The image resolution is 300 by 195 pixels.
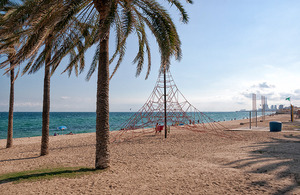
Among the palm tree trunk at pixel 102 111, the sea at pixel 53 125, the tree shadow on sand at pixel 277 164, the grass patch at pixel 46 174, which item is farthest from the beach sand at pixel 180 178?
the sea at pixel 53 125

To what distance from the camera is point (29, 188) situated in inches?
213

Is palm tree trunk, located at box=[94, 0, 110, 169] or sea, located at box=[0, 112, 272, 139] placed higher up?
palm tree trunk, located at box=[94, 0, 110, 169]

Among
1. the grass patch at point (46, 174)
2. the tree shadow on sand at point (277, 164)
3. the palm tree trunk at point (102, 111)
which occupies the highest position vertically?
the palm tree trunk at point (102, 111)

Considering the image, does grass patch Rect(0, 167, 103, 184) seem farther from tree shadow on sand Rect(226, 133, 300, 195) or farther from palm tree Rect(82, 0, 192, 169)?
tree shadow on sand Rect(226, 133, 300, 195)

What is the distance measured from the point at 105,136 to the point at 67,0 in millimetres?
4727

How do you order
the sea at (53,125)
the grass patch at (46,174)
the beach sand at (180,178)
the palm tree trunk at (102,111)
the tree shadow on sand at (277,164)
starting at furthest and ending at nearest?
the sea at (53,125) < the palm tree trunk at (102,111) < the grass patch at (46,174) < the tree shadow on sand at (277,164) < the beach sand at (180,178)

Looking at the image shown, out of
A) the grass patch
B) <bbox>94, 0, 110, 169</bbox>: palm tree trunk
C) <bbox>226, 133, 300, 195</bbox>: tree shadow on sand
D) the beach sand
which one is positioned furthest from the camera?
<bbox>94, 0, 110, 169</bbox>: palm tree trunk

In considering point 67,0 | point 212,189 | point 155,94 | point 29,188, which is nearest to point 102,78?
point 67,0

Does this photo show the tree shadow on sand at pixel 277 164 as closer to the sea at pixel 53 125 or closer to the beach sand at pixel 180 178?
the beach sand at pixel 180 178

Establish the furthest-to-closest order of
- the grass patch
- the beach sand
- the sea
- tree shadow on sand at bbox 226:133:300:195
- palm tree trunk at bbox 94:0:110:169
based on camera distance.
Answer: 1. the sea
2. palm tree trunk at bbox 94:0:110:169
3. the grass patch
4. tree shadow on sand at bbox 226:133:300:195
5. the beach sand

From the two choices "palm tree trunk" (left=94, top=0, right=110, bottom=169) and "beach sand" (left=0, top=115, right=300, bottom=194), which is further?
"palm tree trunk" (left=94, top=0, right=110, bottom=169)

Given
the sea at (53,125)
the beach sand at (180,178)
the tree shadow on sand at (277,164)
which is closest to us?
the beach sand at (180,178)

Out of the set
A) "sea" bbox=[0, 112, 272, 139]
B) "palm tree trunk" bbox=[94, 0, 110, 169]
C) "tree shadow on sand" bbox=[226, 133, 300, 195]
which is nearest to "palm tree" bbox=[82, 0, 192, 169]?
"palm tree trunk" bbox=[94, 0, 110, 169]

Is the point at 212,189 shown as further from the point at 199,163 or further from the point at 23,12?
the point at 23,12
